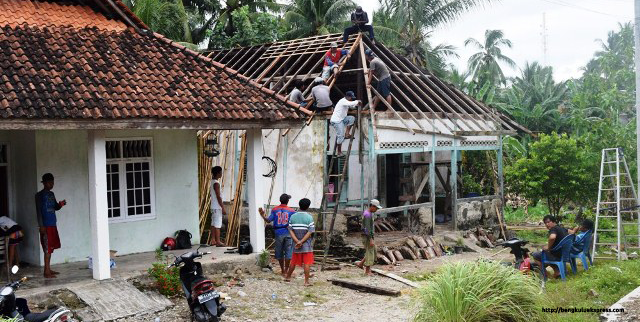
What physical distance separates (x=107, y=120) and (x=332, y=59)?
25.5 feet

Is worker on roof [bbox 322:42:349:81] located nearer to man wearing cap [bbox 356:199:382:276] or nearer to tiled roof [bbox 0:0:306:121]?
tiled roof [bbox 0:0:306:121]

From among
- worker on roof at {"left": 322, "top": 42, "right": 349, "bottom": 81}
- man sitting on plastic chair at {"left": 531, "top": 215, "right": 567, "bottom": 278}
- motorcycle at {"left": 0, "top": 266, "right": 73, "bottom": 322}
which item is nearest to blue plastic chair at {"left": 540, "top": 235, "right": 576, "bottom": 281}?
man sitting on plastic chair at {"left": 531, "top": 215, "right": 567, "bottom": 278}

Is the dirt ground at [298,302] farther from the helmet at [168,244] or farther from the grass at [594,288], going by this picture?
the grass at [594,288]

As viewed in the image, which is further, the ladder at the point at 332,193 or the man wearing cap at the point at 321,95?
the man wearing cap at the point at 321,95

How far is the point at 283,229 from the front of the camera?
12.7 metres

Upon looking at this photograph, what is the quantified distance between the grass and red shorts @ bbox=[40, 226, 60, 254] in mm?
7670

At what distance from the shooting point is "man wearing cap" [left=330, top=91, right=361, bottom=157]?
52.4 feet

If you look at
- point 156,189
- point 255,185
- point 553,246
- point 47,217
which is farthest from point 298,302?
point 553,246

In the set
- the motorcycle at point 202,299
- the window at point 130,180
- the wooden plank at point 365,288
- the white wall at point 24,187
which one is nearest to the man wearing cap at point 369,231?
the wooden plank at point 365,288

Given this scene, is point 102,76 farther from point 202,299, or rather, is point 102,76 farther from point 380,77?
point 380,77

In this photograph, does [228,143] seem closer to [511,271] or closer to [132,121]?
[132,121]

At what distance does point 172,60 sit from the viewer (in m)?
13.5

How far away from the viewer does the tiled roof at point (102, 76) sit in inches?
415

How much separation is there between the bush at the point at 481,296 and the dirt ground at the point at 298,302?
1.99 feet
